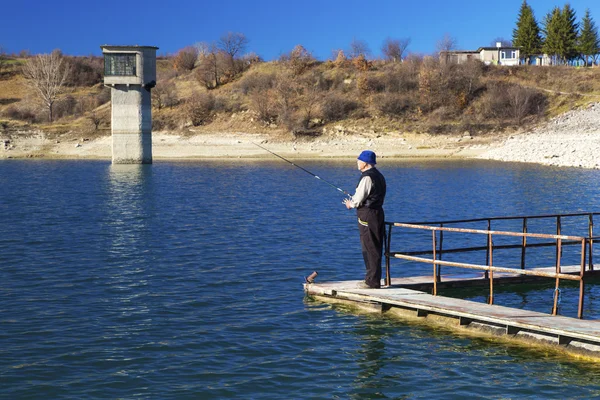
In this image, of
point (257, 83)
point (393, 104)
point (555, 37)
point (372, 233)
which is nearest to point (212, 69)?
point (257, 83)

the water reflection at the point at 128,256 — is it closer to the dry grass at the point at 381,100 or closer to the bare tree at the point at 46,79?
the dry grass at the point at 381,100

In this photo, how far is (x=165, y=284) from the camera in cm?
1587

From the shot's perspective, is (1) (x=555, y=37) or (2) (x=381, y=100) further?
(1) (x=555, y=37)

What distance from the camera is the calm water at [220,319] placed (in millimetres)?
10086

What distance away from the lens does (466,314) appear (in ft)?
39.6

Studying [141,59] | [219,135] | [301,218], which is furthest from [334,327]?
[219,135]

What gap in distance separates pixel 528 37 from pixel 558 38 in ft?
11.8

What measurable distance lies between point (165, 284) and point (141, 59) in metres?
45.7

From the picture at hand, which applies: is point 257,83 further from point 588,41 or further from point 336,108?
point 588,41

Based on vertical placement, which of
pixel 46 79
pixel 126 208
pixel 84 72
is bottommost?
pixel 126 208

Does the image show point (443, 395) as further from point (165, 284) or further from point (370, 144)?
point (370, 144)

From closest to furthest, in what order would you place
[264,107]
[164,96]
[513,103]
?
1. [513,103]
2. [264,107]
3. [164,96]

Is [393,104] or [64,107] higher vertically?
[64,107]

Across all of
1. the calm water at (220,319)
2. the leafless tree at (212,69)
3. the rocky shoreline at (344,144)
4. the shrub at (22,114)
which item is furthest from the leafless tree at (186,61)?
the calm water at (220,319)
